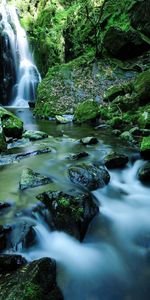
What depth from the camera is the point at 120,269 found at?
3658 mm

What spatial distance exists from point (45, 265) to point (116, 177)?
117 inches

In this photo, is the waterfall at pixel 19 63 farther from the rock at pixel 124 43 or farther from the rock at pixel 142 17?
the rock at pixel 142 17

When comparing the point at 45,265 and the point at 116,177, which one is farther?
the point at 116,177

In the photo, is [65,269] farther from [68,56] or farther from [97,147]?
[68,56]

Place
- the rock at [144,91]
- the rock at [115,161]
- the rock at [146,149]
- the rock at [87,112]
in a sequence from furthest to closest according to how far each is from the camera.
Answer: the rock at [87,112], the rock at [144,91], the rock at [146,149], the rock at [115,161]

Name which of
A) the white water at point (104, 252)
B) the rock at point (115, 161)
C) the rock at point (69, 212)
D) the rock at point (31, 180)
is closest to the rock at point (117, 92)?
the rock at point (115, 161)

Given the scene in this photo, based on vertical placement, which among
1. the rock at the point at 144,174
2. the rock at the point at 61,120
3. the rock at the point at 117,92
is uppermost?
the rock at the point at 117,92

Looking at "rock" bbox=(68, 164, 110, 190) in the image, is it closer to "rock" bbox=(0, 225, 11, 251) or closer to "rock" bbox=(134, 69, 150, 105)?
"rock" bbox=(0, 225, 11, 251)

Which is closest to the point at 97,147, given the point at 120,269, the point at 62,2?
the point at 120,269

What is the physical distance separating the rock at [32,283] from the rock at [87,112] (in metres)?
8.86

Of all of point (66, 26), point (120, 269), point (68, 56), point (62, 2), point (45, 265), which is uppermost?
point (62, 2)

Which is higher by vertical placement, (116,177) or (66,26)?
(66,26)

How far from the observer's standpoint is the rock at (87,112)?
39.0 ft

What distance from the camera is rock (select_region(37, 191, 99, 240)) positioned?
403cm
